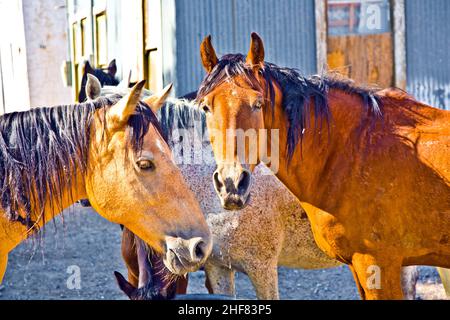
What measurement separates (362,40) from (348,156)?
406 centimetres

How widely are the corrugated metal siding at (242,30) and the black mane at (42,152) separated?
174 inches

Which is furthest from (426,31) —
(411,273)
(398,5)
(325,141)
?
(325,141)

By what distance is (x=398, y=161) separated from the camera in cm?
412

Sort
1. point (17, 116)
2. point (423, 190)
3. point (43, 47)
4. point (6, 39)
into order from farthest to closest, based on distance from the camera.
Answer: point (43, 47)
point (6, 39)
point (423, 190)
point (17, 116)

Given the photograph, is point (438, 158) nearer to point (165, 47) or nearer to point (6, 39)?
point (165, 47)

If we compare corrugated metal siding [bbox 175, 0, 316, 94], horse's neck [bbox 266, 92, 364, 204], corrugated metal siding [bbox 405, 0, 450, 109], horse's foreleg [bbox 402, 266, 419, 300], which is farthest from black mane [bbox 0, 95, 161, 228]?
corrugated metal siding [bbox 405, 0, 450, 109]

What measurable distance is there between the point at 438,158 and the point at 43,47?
9.05m

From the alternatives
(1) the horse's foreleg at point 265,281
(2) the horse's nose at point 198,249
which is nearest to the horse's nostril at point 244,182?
(2) the horse's nose at point 198,249

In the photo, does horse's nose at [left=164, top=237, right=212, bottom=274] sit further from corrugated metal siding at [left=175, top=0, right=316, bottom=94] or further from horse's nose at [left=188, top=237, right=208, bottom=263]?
corrugated metal siding at [left=175, top=0, right=316, bottom=94]

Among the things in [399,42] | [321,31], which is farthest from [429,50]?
[321,31]

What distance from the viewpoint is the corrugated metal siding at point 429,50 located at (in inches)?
311

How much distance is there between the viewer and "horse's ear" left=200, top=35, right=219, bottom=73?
4152mm

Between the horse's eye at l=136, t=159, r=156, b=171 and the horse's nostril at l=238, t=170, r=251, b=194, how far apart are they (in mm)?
735

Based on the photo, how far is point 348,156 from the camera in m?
4.21
